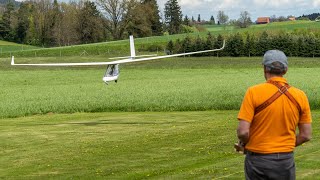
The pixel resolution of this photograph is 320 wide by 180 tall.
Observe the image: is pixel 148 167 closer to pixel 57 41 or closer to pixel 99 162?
pixel 99 162

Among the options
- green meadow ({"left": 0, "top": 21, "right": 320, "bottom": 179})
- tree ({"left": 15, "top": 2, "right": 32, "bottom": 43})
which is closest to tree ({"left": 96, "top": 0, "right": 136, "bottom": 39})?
tree ({"left": 15, "top": 2, "right": 32, "bottom": 43})

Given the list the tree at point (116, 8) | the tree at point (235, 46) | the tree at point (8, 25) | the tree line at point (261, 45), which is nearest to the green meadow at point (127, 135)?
the tree at point (235, 46)

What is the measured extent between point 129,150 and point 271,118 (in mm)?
9502

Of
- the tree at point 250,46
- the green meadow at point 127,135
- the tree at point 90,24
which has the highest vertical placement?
the tree at point 90,24

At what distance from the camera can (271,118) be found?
251 inches

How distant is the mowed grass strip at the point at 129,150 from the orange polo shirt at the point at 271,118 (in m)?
4.84

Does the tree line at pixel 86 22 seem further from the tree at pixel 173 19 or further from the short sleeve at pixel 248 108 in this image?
the short sleeve at pixel 248 108

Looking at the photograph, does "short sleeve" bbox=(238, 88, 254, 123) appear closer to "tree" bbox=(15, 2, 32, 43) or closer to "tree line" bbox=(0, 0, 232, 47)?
"tree line" bbox=(0, 0, 232, 47)

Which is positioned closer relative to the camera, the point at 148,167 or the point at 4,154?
the point at 148,167

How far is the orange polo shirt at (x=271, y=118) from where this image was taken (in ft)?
20.6

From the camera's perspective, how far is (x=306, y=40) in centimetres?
8500

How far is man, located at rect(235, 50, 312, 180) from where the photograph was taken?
630 centimetres

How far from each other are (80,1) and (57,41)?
32775mm

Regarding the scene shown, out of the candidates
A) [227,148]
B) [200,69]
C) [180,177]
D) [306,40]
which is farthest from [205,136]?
[306,40]
